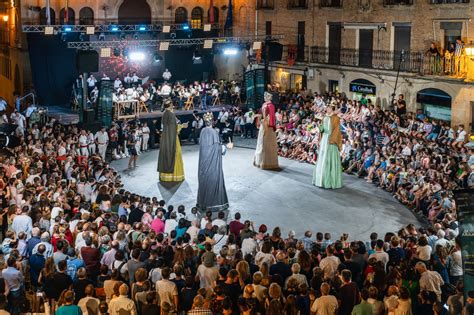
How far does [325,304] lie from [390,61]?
22112 mm

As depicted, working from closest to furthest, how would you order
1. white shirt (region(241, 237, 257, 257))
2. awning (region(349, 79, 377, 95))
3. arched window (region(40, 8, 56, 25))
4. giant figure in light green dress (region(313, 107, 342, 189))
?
1. white shirt (region(241, 237, 257, 257))
2. giant figure in light green dress (region(313, 107, 342, 189))
3. awning (region(349, 79, 377, 95))
4. arched window (region(40, 8, 56, 25))

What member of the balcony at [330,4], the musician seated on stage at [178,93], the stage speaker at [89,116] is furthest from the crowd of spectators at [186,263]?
the balcony at [330,4]

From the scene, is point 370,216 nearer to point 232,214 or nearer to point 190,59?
point 232,214

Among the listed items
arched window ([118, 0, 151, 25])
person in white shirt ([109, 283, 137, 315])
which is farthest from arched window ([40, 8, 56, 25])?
person in white shirt ([109, 283, 137, 315])

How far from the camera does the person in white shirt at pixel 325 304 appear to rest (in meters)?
9.68

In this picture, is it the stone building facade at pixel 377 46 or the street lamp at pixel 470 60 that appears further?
the stone building facade at pixel 377 46

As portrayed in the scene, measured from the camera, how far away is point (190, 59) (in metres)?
40.0

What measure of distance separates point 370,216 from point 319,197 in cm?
203

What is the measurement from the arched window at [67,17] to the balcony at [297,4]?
36.9ft

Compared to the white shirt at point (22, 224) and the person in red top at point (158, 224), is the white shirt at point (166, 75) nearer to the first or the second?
the person in red top at point (158, 224)

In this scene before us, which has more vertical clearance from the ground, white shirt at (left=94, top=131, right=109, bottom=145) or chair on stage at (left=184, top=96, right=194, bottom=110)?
chair on stage at (left=184, top=96, right=194, bottom=110)

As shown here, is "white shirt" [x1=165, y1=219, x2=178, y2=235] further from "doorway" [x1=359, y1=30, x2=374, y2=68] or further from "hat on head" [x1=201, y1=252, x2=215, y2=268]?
"doorway" [x1=359, y1=30, x2=374, y2=68]

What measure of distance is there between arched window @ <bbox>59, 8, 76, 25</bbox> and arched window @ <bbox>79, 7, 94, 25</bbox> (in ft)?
1.35

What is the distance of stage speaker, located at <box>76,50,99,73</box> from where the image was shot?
2505cm
